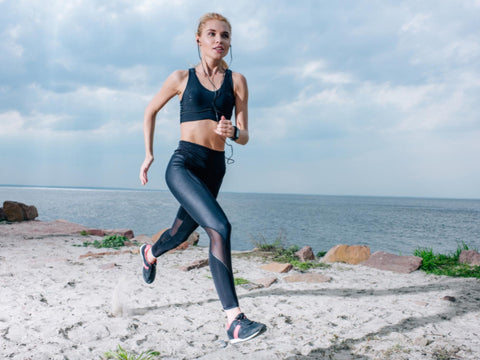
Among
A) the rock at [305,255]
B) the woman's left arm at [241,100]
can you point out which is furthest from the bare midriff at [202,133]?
the rock at [305,255]

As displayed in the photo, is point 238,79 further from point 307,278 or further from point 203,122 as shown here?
point 307,278

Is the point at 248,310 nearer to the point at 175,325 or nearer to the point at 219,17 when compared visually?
the point at 175,325

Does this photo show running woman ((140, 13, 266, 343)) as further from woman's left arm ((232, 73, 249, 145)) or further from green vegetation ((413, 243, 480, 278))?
green vegetation ((413, 243, 480, 278))

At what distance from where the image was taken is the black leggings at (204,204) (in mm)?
2658

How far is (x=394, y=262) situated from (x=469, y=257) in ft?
5.10

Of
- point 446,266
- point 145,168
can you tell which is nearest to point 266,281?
point 145,168

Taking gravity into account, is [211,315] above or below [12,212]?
below

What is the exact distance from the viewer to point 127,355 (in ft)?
10.2

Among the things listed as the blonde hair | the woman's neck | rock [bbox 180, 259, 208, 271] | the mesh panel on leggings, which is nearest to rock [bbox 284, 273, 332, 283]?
rock [bbox 180, 259, 208, 271]

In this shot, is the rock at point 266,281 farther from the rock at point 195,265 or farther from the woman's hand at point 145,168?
the woman's hand at point 145,168

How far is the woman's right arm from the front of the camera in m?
3.32

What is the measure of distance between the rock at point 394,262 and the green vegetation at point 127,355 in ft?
16.9

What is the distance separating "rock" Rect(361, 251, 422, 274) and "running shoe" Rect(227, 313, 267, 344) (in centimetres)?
525

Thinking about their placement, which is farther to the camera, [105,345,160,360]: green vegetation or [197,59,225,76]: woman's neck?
[197,59,225,76]: woman's neck
